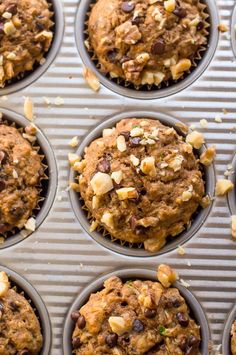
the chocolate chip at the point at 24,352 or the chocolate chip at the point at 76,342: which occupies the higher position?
the chocolate chip at the point at 76,342

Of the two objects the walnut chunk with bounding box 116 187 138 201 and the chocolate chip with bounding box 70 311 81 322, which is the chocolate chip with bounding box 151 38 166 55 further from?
the chocolate chip with bounding box 70 311 81 322

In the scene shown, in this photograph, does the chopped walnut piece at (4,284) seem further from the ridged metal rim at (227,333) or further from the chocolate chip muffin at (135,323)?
the ridged metal rim at (227,333)

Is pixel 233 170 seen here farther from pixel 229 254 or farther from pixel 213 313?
pixel 213 313

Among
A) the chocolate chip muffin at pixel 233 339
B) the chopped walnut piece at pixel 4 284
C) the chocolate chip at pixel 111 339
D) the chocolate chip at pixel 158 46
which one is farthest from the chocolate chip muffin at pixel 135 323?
the chocolate chip at pixel 158 46

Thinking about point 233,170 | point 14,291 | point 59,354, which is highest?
point 233,170

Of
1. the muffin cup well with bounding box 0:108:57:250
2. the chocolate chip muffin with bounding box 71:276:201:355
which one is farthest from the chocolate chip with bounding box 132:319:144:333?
the muffin cup well with bounding box 0:108:57:250

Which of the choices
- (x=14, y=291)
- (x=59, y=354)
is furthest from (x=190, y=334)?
(x=14, y=291)
